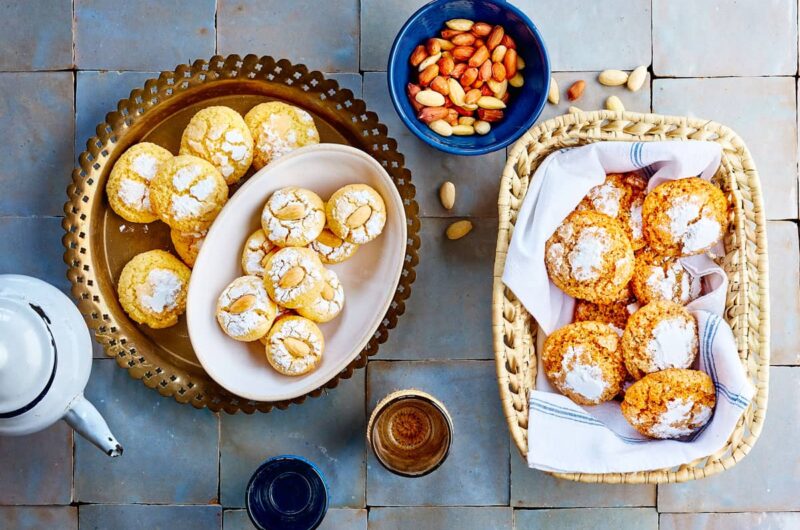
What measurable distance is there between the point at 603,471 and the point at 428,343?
0.41m

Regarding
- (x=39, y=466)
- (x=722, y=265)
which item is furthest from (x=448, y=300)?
(x=39, y=466)

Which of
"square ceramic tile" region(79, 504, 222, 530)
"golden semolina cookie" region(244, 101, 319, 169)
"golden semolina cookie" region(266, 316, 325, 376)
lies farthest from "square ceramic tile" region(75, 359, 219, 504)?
"golden semolina cookie" region(244, 101, 319, 169)

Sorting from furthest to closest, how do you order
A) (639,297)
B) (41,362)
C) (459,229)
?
(459,229)
(639,297)
(41,362)

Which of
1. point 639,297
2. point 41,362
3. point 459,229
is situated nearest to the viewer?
point 41,362

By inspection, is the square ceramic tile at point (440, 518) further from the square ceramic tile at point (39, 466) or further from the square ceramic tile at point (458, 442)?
the square ceramic tile at point (39, 466)

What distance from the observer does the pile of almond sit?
132cm

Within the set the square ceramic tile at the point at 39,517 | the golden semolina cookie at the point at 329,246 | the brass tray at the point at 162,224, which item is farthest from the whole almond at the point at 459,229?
the square ceramic tile at the point at 39,517

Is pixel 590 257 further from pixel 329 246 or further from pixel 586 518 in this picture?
pixel 586 518

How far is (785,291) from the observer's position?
4.76 ft

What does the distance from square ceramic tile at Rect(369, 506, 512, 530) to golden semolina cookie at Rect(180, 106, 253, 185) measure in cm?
74

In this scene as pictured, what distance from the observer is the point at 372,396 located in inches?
56.7

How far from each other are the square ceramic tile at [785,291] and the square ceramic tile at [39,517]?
1467 mm

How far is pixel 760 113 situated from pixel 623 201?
411 millimetres

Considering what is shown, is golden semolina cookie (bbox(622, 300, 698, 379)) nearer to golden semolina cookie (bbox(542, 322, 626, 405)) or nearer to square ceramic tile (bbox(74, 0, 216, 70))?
golden semolina cookie (bbox(542, 322, 626, 405))
